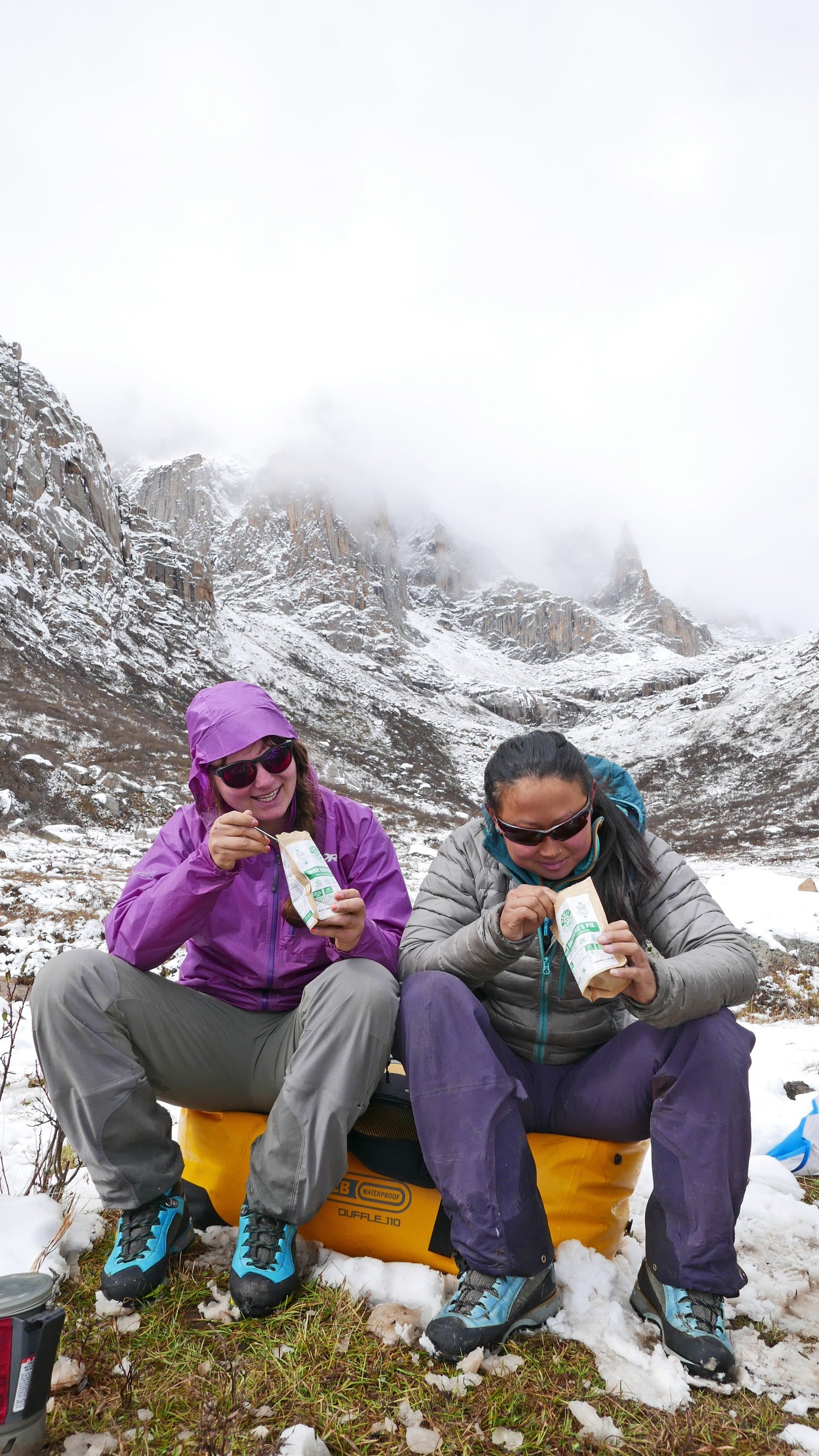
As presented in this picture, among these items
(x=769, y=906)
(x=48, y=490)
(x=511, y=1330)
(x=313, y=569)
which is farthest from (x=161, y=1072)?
(x=313, y=569)

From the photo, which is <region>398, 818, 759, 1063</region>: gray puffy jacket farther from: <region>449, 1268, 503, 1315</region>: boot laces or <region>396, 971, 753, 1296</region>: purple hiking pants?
<region>449, 1268, 503, 1315</region>: boot laces

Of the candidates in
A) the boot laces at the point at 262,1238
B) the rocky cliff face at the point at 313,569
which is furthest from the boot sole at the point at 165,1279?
the rocky cliff face at the point at 313,569

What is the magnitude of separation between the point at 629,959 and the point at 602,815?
0.63 metres

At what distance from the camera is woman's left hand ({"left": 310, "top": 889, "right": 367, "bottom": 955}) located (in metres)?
2.66

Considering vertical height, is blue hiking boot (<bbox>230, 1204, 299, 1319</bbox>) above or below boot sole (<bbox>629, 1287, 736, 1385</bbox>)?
below

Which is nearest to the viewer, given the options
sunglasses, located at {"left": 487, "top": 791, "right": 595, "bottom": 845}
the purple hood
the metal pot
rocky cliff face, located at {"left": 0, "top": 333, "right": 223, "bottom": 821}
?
the metal pot

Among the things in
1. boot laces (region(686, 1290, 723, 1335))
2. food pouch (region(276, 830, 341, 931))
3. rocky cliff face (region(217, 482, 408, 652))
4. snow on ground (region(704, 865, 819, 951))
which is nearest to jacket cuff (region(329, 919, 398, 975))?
food pouch (region(276, 830, 341, 931))

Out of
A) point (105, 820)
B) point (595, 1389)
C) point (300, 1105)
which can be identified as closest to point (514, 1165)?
point (595, 1389)

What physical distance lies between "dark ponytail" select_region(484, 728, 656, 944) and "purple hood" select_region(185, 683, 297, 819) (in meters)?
0.89

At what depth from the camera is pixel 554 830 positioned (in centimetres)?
262

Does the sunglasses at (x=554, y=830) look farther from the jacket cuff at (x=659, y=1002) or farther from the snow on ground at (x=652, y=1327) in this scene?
the snow on ground at (x=652, y=1327)

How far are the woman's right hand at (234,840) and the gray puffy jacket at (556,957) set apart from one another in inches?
29.0

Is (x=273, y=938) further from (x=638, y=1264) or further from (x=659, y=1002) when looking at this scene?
(x=638, y=1264)

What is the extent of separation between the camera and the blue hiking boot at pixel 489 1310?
2.21 metres
